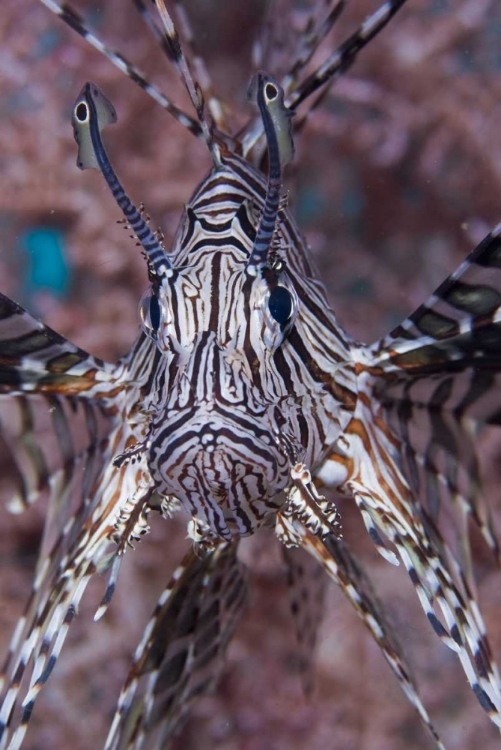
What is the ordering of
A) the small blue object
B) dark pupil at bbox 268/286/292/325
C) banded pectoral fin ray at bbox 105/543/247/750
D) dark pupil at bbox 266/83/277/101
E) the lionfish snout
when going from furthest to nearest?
the small blue object < banded pectoral fin ray at bbox 105/543/247/750 < dark pupil at bbox 268/286/292/325 < dark pupil at bbox 266/83/277/101 < the lionfish snout

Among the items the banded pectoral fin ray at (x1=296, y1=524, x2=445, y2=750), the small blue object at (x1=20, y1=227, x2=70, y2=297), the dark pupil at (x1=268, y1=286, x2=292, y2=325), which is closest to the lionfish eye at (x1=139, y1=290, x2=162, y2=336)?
the dark pupil at (x1=268, y1=286, x2=292, y2=325)

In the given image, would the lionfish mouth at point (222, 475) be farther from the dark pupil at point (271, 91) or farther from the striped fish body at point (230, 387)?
the dark pupil at point (271, 91)

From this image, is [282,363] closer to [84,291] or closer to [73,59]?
[84,291]

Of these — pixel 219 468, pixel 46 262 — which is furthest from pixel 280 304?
pixel 46 262

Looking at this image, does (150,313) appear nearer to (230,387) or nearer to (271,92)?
(230,387)

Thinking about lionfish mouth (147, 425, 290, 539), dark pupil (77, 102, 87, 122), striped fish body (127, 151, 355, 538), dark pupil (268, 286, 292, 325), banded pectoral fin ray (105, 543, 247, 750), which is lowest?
banded pectoral fin ray (105, 543, 247, 750)

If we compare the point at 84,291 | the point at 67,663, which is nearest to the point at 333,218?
the point at 84,291

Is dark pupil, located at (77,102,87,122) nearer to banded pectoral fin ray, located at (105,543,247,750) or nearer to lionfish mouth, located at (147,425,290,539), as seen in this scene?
lionfish mouth, located at (147,425,290,539)
